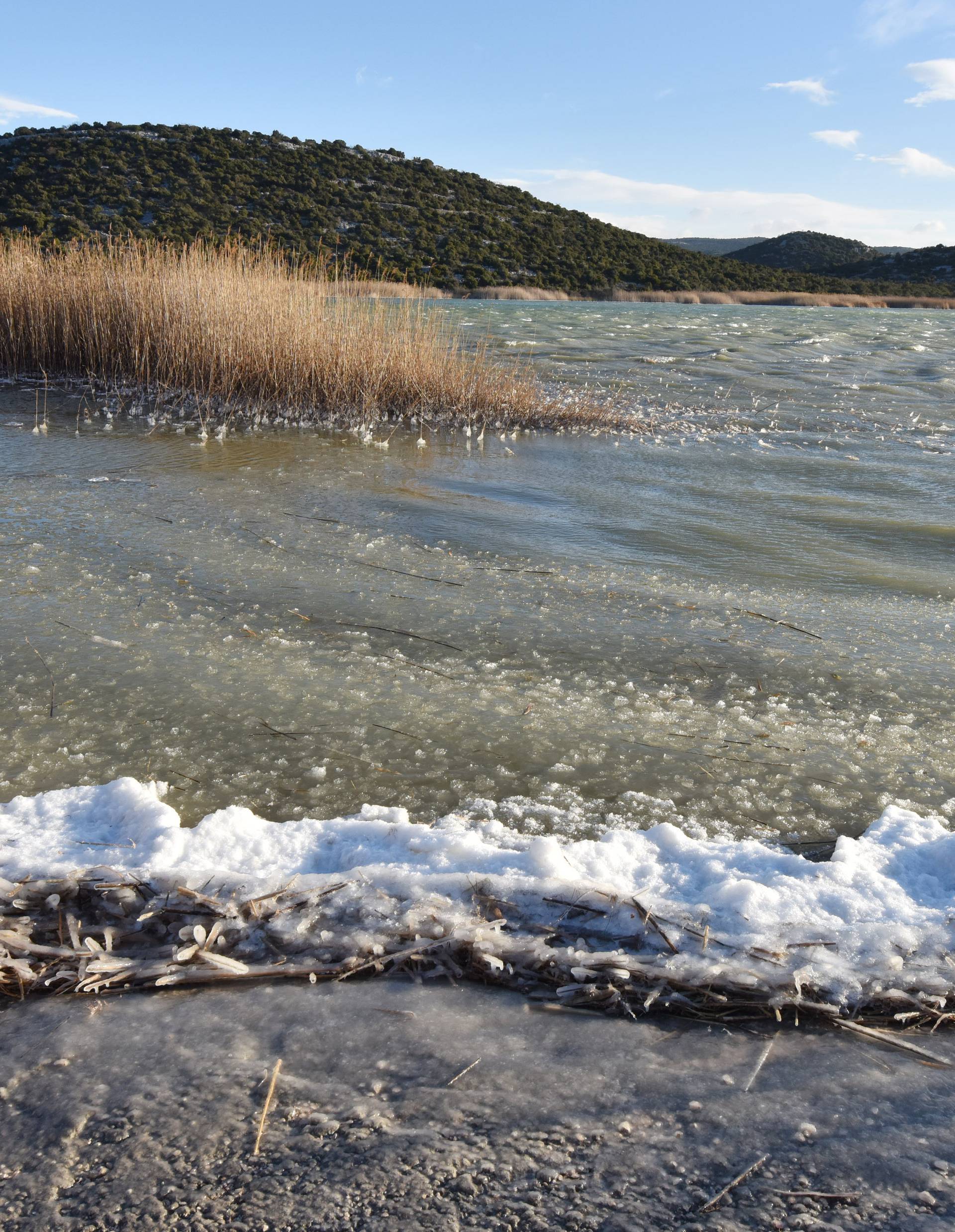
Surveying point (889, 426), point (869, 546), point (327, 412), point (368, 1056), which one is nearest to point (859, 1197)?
point (368, 1056)

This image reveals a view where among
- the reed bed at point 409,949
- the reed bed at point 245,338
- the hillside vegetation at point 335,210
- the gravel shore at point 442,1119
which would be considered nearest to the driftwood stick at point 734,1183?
the gravel shore at point 442,1119

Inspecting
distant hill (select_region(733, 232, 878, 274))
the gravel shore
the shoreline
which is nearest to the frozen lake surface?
the gravel shore

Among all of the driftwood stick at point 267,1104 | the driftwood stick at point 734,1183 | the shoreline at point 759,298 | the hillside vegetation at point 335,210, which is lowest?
the driftwood stick at point 267,1104

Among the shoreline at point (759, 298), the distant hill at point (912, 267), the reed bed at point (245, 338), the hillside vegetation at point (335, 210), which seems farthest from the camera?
the distant hill at point (912, 267)

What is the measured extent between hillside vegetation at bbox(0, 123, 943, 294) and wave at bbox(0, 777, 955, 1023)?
3172cm

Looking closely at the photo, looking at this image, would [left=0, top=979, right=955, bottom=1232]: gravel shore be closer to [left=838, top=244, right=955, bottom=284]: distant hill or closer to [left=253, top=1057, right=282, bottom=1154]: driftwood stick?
[left=253, top=1057, right=282, bottom=1154]: driftwood stick

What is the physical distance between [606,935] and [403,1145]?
0.65 m

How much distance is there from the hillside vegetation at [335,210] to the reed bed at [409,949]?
32.0 m

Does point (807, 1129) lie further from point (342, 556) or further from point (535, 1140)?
point (342, 556)

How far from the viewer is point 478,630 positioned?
3.65 metres

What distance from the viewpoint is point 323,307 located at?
847cm

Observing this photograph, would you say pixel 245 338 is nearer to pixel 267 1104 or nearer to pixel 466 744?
pixel 466 744

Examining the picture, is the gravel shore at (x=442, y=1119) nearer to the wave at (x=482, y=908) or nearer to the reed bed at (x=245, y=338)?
the wave at (x=482, y=908)

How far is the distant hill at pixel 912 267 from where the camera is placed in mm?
56219
